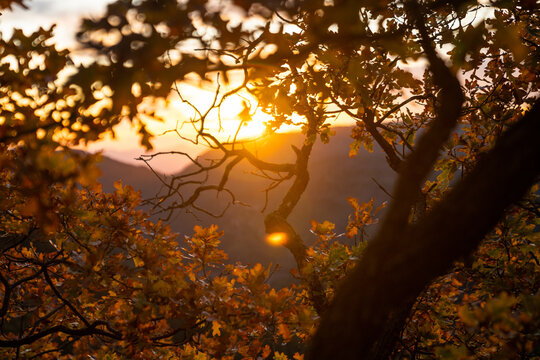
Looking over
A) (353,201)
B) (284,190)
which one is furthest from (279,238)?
(284,190)

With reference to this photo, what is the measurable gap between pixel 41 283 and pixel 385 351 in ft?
14.6

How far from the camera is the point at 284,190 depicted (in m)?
26.8

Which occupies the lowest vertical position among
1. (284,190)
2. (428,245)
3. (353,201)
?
(428,245)

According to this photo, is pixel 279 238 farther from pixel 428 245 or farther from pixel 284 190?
pixel 284 190

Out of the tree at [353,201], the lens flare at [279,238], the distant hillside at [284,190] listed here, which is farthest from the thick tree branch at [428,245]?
the distant hillside at [284,190]

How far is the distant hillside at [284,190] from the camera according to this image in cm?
2452

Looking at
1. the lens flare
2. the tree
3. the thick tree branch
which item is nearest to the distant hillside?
the lens flare

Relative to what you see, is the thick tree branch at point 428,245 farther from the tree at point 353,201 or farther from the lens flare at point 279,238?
the lens flare at point 279,238

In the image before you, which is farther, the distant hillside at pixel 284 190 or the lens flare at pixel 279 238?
the distant hillside at pixel 284 190

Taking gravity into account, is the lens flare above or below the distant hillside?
below

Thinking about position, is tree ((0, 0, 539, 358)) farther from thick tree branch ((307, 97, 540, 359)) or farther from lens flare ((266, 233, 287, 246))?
lens flare ((266, 233, 287, 246))

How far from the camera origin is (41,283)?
188 inches

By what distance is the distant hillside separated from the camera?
24516 mm

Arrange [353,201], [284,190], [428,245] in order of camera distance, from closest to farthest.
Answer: [428,245], [353,201], [284,190]
